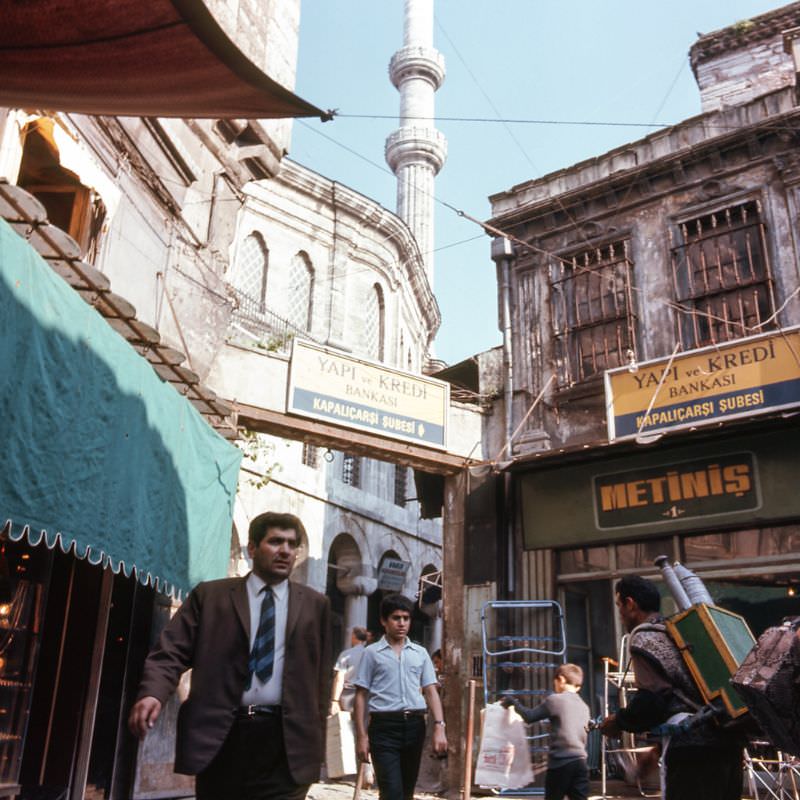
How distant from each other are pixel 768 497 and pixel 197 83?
8.23 m

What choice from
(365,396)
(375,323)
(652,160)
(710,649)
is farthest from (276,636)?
(375,323)

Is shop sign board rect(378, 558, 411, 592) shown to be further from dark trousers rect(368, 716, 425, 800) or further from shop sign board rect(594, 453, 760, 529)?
dark trousers rect(368, 716, 425, 800)

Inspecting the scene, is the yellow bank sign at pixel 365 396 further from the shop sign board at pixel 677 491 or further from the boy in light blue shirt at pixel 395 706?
the boy in light blue shirt at pixel 395 706

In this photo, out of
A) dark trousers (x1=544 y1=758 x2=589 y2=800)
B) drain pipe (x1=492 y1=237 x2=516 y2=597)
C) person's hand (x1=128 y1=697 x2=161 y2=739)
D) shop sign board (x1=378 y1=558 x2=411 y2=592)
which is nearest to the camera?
person's hand (x1=128 y1=697 x2=161 y2=739)

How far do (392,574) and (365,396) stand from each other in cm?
1611

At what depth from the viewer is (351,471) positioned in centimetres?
2627

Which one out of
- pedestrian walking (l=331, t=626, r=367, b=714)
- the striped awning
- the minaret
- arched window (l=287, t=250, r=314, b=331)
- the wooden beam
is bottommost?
pedestrian walking (l=331, t=626, r=367, b=714)

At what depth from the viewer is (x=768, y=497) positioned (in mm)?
10266

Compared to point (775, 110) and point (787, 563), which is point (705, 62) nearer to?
point (775, 110)

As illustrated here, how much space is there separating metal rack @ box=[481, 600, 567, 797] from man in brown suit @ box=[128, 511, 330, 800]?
701 centimetres

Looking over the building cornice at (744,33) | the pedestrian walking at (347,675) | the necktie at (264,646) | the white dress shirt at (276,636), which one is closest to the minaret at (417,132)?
the building cornice at (744,33)

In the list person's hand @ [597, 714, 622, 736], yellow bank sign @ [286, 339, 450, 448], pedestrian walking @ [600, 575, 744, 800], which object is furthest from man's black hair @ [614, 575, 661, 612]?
yellow bank sign @ [286, 339, 450, 448]

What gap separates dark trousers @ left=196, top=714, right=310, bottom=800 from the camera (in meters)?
3.82

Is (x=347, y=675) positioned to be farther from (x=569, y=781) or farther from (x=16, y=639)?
(x=569, y=781)
